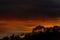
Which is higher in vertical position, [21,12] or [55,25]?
[21,12]

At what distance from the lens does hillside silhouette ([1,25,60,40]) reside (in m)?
0.94

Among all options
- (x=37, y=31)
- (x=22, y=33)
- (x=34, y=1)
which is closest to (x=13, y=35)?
(x=22, y=33)

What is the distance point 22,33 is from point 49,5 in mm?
368

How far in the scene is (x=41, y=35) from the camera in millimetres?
957

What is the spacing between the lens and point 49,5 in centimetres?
108

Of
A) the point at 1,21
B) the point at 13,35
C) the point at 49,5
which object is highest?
the point at 49,5

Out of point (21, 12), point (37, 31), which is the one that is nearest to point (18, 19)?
point (21, 12)

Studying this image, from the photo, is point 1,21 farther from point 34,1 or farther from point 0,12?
point 34,1

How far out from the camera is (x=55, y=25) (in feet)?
3.30

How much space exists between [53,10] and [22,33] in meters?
0.36

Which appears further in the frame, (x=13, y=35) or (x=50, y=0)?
(x=50, y=0)

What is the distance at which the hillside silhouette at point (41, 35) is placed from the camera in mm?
945

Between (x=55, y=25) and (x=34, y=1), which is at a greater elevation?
(x=34, y=1)

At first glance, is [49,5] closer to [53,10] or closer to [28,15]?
[53,10]
